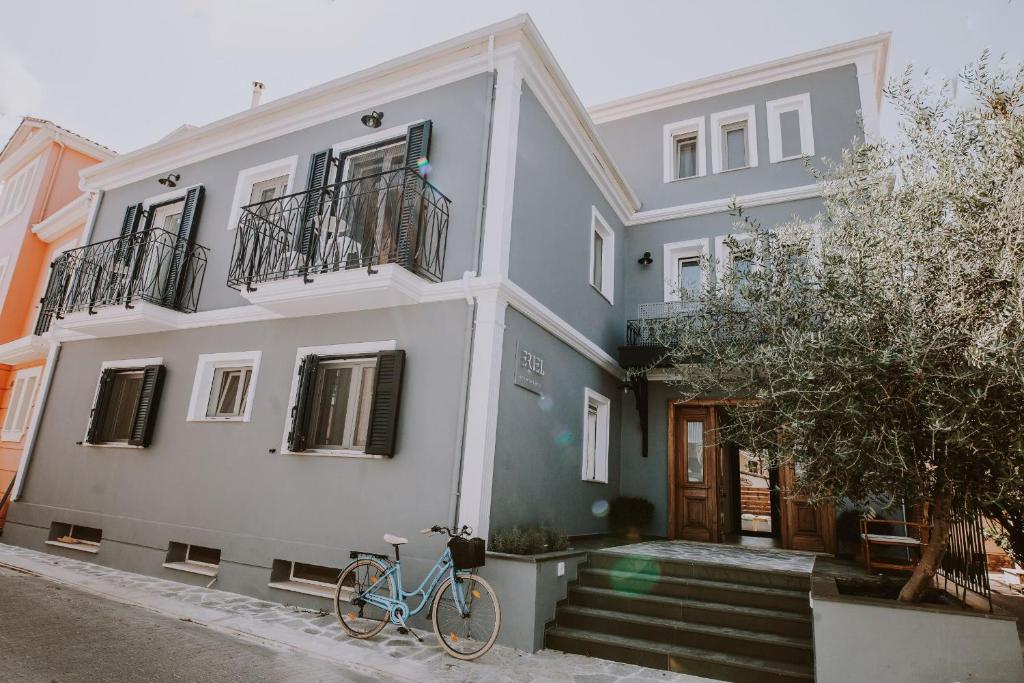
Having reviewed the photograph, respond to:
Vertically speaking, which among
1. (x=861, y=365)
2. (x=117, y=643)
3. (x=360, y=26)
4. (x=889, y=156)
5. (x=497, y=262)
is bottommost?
(x=117, y=643)

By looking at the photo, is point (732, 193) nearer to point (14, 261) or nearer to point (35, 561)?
point (35, 561)

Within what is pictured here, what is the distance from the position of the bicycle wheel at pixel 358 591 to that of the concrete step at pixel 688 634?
75.4 inches

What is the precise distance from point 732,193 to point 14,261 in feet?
56.9

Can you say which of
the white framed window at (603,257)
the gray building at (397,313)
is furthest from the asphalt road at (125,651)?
the white framed window at (603,257)

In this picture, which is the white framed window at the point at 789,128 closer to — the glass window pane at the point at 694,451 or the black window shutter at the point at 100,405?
the glass window pane at the point at 694,451

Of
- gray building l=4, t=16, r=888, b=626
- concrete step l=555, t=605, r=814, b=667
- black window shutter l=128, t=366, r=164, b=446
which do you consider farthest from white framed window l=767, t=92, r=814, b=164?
black window shutter l=128, t=366, r=164, b=446

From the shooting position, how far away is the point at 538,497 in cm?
777

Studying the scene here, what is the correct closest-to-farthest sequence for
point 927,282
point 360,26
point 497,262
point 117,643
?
point 927,282, point 117,643, point 360,26, point 497,262

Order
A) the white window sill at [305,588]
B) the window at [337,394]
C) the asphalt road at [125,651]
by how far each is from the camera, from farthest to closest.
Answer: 1. the window at [337,394]
2. the white window sill at [305,588]
3. the asphalt road at [125,651]

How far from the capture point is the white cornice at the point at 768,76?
11.1 metres

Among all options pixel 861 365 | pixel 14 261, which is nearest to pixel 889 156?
pixel 861 365

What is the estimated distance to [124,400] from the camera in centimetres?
996

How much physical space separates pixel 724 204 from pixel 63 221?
15028 mm

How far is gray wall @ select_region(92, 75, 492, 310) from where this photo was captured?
24.9ft
